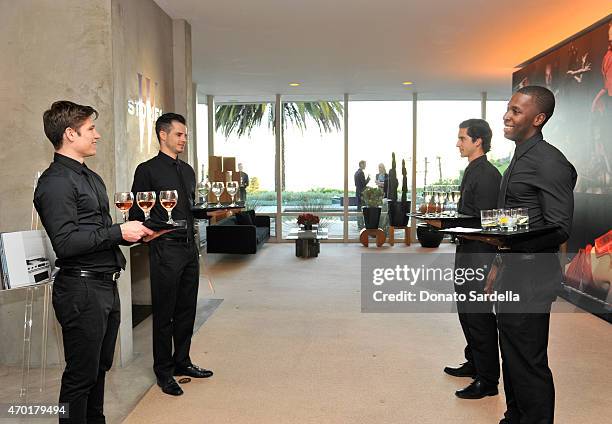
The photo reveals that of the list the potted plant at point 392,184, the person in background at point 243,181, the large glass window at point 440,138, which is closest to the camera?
the person in background at point 243,181

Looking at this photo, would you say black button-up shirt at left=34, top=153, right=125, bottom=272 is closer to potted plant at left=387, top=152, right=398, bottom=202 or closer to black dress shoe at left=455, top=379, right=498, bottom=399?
black dress shoe at left=455, top=379, right=498, bottom=399

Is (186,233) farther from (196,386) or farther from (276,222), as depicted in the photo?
(276,222)

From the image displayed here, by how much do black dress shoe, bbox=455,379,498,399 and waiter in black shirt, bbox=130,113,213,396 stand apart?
1.90 m

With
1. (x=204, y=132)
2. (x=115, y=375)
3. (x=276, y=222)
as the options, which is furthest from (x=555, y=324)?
(x=204, y=132)

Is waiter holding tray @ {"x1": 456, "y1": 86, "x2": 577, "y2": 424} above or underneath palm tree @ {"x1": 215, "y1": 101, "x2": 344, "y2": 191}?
underneath

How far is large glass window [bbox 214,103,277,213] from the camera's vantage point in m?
12.2

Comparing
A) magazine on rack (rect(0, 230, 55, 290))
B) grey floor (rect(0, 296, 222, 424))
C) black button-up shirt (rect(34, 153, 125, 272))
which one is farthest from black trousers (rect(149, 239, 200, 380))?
black button-up shirt (rect(34, 153, 125, 272))

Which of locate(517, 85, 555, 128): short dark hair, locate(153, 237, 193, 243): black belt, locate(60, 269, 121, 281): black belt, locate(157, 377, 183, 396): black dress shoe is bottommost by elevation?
locate(157, 377, 183, 396): black dress shoe

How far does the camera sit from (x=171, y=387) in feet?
12.3

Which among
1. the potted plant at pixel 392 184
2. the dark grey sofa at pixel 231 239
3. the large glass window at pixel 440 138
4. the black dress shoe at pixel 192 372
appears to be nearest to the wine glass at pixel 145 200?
the black dress shoe at pixel 192 372

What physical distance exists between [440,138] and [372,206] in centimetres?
221

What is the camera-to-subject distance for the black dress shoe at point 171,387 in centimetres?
372

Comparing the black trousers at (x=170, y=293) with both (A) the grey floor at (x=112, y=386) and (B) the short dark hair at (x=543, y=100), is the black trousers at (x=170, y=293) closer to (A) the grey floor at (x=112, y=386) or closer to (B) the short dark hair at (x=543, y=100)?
(A) the grey floor at (x=112, y=386)

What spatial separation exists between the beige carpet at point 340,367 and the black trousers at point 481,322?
21 cm
